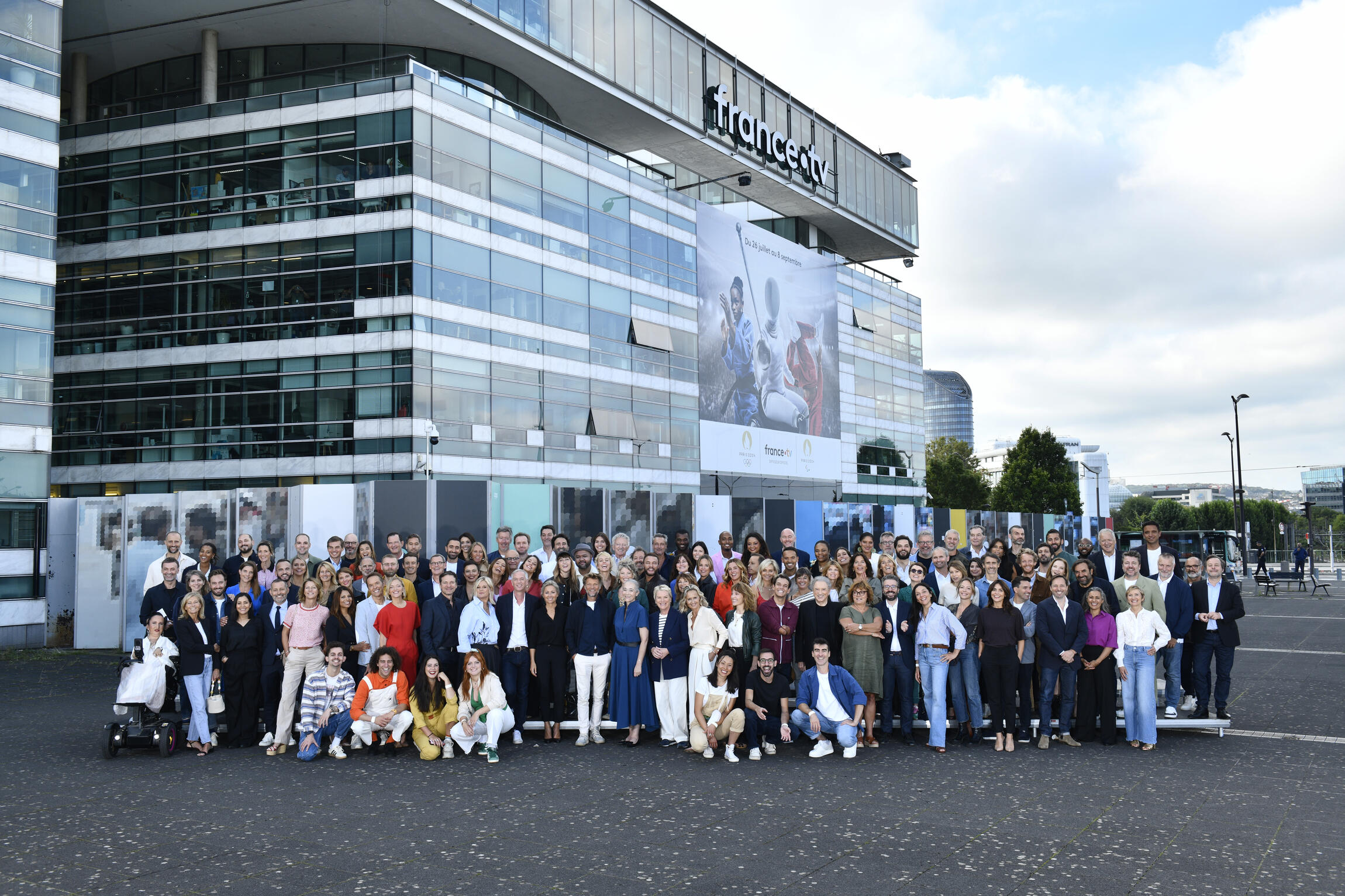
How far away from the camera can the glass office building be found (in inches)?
1216

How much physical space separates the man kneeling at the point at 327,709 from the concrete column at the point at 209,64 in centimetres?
2724

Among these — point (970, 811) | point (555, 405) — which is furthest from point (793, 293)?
point (970, 811)

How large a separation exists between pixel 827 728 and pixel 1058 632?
262cm

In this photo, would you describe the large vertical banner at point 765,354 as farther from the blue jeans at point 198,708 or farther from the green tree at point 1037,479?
the green tree at point 1037,479

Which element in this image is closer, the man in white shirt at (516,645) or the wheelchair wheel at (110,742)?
the wheelchair wheel at (110,742)

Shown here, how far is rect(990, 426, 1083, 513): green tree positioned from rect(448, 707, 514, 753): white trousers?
72924 mm

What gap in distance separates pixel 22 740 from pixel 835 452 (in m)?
40.9

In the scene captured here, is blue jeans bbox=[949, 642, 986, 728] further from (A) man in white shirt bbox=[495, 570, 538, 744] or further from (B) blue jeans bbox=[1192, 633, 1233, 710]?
(A) man in white shirt bbox=[495, 570, 538, 744]

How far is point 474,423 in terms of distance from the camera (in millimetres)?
32281

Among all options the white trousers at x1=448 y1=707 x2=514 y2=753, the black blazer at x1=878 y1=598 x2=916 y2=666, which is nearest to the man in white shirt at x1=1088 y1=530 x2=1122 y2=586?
the black blazer at x1=878 y1=598 x2=916 y2=666

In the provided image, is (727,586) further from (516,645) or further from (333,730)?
(333,730)

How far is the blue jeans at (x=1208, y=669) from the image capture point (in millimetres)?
11641

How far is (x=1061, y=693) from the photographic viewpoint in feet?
35.9

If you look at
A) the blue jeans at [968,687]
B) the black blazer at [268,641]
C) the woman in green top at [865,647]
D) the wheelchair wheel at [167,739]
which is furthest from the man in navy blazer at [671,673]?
the wheelchair wheel at [167,739]
